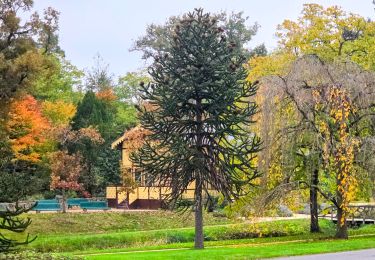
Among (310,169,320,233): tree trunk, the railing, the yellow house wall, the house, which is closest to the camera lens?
(310,169,320,233): tree trunk

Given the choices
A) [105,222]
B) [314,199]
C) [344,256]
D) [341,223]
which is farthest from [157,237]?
[344,256]

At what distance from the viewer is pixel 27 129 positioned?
40.4 m

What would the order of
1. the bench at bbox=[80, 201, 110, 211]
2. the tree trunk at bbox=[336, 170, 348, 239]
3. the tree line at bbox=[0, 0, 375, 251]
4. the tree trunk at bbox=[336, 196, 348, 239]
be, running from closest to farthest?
the tree line at bbox=[0, 0, 375, 251], the tree trunk at bbox=[336, 170, 348, 239], the tree trunk at bbox=[336, 196, 348, 239], the bench at bbox=[80, 201, 110, 211]

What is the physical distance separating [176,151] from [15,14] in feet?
21.6

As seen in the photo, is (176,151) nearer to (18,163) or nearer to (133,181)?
(133,181)

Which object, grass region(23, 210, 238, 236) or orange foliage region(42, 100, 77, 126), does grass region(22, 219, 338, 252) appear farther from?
orange foliage region(42, 100, 77, 126)

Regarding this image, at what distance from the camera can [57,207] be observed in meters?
41.2

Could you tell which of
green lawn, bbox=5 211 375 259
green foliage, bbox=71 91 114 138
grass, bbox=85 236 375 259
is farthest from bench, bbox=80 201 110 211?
grass, bbox=85 236 375 259

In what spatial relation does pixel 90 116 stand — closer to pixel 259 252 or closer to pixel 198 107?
pixel 198 107

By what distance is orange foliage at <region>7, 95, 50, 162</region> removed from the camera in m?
39.5

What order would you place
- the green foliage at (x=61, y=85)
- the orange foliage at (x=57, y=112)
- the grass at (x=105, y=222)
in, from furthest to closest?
the green foliage at (x=61, y=85)
the orange foliage at (x=57, y=112)
the grass at (x=105, y=222)

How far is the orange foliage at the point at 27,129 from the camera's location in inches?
1556

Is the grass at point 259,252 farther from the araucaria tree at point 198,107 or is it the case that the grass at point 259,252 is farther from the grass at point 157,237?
the grass at point 157,237

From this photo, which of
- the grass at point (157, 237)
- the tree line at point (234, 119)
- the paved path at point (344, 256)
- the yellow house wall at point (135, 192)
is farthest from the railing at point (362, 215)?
the paved path at point (344, 256)
